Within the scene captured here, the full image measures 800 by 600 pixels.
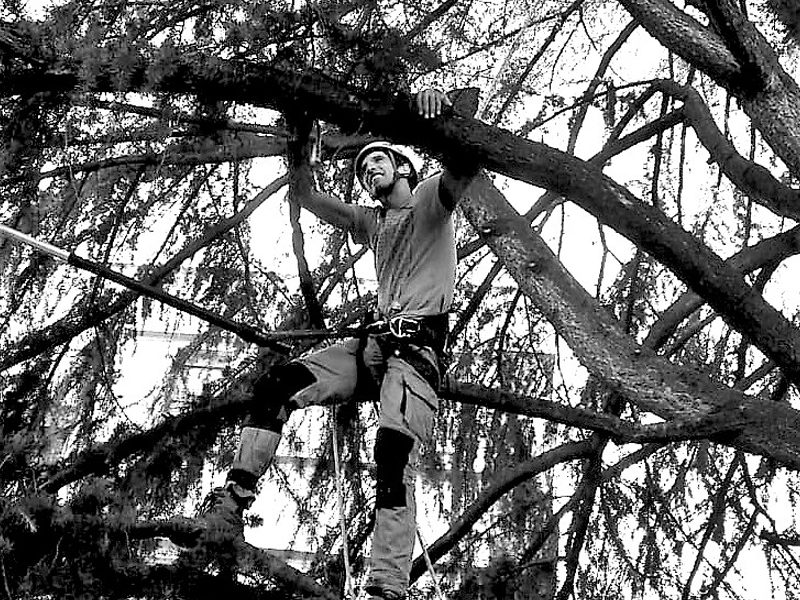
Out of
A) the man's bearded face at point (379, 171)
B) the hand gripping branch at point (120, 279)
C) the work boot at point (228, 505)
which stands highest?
the man's bearded face at point (379, 171)

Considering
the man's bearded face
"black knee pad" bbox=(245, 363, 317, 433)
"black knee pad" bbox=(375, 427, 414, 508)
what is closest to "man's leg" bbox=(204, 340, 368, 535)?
"black knee pad" bbox=(245, 363, 317, 433)

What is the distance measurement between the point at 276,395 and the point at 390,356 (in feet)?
1.10

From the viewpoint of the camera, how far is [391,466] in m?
2.67

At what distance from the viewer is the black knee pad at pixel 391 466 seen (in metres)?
2.65

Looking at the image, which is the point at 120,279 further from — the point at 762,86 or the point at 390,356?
the point at 762,86

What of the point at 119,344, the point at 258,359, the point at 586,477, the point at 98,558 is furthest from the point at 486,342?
the point at 98,558

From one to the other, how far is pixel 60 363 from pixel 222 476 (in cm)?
80

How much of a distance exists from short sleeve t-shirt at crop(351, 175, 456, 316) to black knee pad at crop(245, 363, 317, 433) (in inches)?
13.2

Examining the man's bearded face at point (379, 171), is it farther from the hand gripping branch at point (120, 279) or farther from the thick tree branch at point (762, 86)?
the thick tree branch at point (762, 86)

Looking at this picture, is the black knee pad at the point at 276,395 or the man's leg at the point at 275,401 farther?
the black knee pad at the point at 276,395

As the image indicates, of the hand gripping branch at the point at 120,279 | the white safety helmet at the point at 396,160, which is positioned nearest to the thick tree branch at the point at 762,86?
the white safety helmet at the point at 396,160

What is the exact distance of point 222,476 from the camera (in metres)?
4.09

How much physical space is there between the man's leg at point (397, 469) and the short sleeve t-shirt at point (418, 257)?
236mm

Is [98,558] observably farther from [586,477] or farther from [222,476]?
[586,477]
